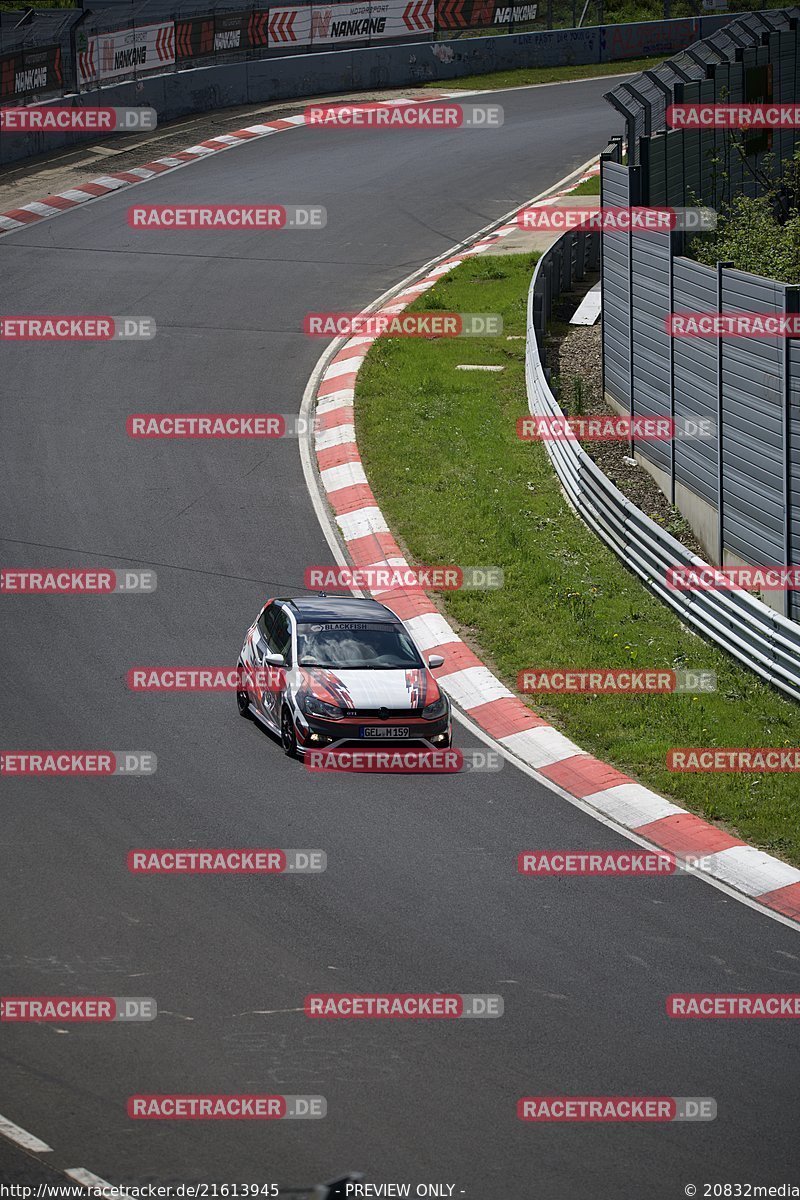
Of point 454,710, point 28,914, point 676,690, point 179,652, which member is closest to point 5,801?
point 28,914

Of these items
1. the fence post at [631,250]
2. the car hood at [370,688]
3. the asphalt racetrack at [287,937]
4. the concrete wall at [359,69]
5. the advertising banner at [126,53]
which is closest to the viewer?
the asphalt racetrack at [287,937]

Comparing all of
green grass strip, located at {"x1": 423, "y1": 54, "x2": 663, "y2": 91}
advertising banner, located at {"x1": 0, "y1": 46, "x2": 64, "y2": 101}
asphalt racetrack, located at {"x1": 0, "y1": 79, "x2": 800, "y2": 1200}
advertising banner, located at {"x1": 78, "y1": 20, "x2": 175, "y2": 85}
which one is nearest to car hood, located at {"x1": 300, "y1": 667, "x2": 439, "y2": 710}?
asphalt racetrack, located at {"x1": 0, "y1": 79, "x2": 800, "y2": 1200}

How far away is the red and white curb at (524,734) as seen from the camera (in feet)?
42.1

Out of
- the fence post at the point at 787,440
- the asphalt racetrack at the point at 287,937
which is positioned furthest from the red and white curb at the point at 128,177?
the fence post at the point at 787,440

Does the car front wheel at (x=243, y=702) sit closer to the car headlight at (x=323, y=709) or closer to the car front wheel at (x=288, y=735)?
the car front wheel at (x=288, y=735)

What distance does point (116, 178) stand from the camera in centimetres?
3628

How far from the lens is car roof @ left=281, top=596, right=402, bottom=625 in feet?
50.5

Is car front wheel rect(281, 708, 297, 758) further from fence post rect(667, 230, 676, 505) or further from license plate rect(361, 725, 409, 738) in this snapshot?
fence post rect(667, 230, 676, 505)

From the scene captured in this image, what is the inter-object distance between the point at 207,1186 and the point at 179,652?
351 inches

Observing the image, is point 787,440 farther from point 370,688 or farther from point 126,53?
point 126,53

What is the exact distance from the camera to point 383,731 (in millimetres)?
14164

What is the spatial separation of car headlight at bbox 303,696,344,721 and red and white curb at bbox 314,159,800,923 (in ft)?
6.58

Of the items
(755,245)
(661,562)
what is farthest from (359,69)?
(661,562)

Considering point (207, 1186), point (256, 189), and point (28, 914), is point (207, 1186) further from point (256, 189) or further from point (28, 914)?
point (256, 189)
